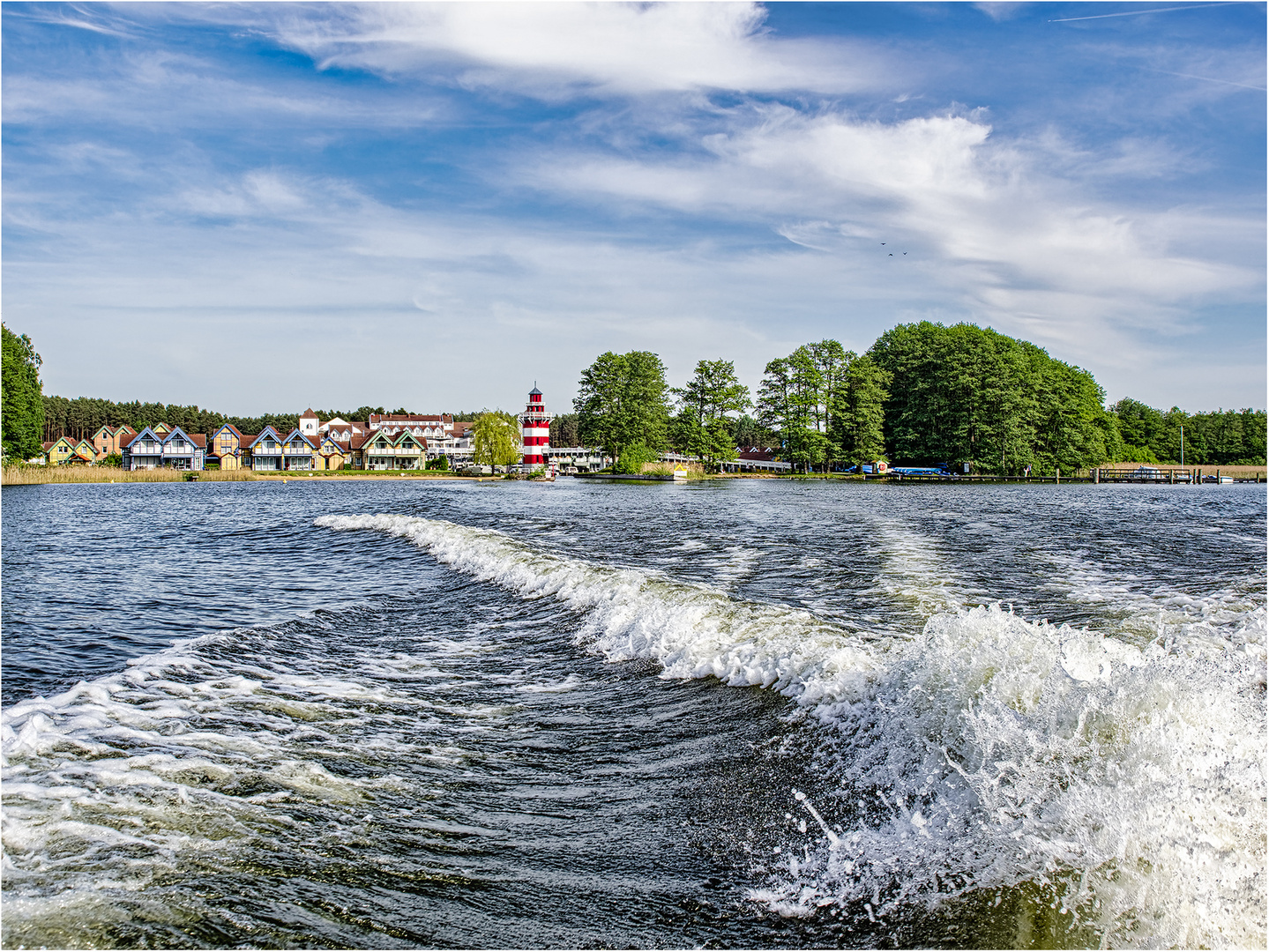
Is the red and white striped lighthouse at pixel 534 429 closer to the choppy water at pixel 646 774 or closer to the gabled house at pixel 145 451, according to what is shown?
the gabled house at pixel 145 451

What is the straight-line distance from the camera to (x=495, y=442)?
85688mm

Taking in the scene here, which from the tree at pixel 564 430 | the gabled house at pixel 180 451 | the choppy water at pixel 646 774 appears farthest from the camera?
→ the tree at pixel 564 430

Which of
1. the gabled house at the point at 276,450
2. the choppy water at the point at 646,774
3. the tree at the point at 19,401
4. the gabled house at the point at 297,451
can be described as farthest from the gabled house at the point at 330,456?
the choppy water at the point at 646,774

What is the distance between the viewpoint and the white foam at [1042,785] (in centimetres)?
304

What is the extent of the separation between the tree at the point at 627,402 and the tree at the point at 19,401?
54.4 meters

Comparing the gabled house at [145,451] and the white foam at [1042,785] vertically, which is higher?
the gabled house at [145,451]

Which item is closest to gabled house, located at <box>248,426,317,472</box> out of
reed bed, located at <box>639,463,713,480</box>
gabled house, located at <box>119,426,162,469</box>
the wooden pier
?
gabled house, located at <box>119,426,162,469</box>

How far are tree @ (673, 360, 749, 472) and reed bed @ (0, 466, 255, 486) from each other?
49.1 metres

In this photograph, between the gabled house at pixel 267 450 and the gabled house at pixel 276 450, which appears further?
the gabled house at pixel 276 450

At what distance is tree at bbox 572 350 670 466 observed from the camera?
3430 inches

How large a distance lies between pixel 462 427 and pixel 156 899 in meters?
128

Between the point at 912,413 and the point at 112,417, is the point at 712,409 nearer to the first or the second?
the point at 912,413

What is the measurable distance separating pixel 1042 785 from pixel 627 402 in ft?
277

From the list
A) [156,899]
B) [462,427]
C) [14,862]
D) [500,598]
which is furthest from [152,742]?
[462,427]
